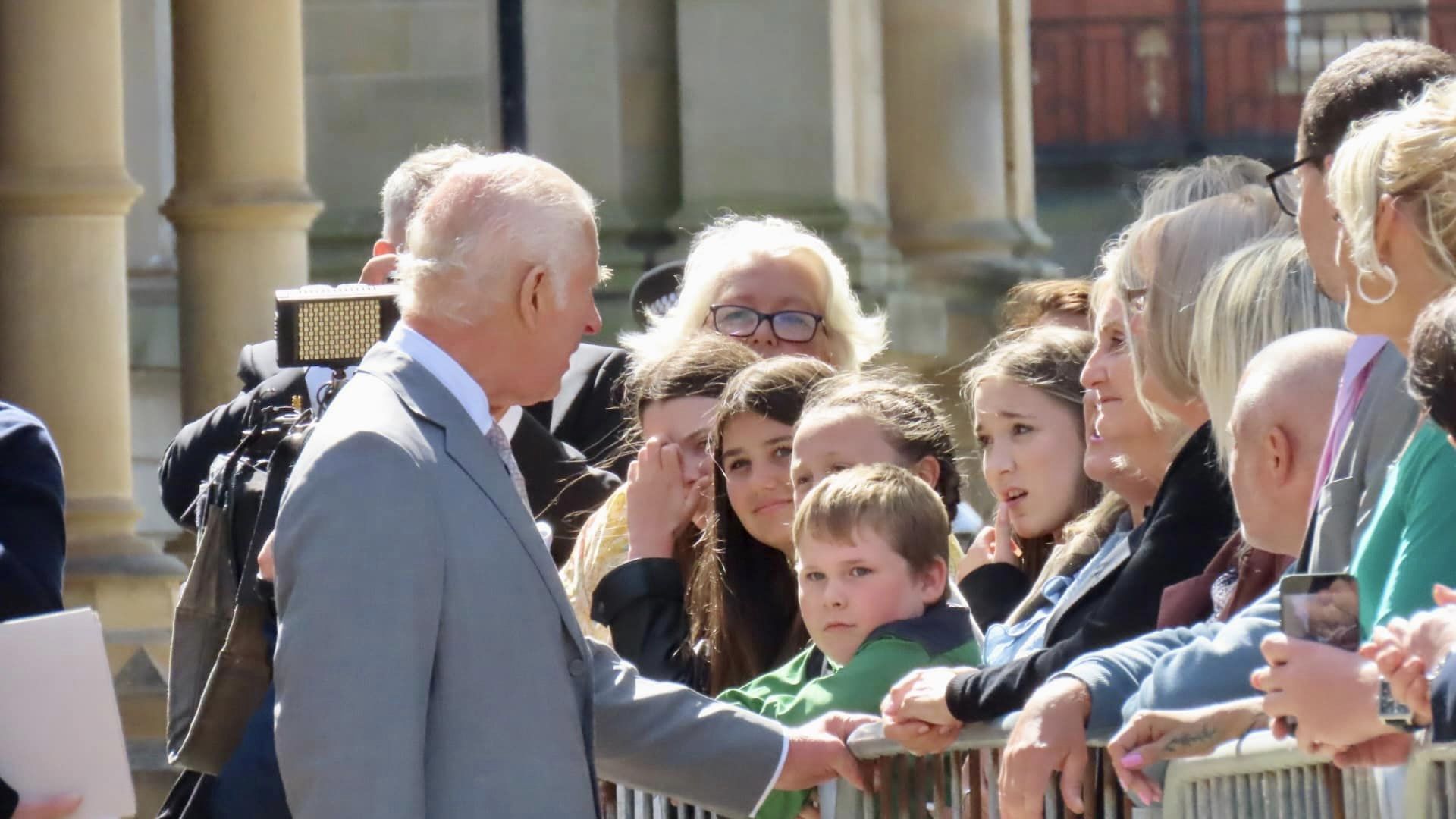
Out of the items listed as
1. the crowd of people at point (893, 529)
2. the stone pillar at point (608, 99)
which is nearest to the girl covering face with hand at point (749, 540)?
the crowd of people at point (893, 529)

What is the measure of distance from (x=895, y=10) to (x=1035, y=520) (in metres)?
6.44

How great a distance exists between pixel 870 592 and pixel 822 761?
11.2 inches

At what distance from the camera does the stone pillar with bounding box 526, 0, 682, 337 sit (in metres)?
9.59

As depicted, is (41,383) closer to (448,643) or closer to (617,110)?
(617,110)

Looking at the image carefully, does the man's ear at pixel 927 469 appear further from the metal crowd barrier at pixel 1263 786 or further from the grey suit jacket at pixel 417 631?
the metal crowd barrier at pixel 1263 786

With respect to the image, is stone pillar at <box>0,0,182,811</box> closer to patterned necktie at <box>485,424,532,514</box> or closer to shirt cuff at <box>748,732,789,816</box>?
shirt cuff at <box>748,732,789,816</box>

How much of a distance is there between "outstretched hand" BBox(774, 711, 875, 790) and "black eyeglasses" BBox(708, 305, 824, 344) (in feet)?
5.48

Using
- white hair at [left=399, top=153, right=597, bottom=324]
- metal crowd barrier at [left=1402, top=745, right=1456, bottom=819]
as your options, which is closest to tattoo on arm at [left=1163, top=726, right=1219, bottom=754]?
metal crowd barrier at [left=1402, top=745, right=1456, bottom=819]

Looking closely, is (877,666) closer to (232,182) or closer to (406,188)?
(406,188)

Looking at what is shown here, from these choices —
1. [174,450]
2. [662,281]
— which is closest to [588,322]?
[174,450]

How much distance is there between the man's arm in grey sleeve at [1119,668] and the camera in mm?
3352

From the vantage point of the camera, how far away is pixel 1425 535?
9.59 feet

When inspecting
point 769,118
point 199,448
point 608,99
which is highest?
point 608,99

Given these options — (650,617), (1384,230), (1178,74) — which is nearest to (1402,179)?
(1384,230)
